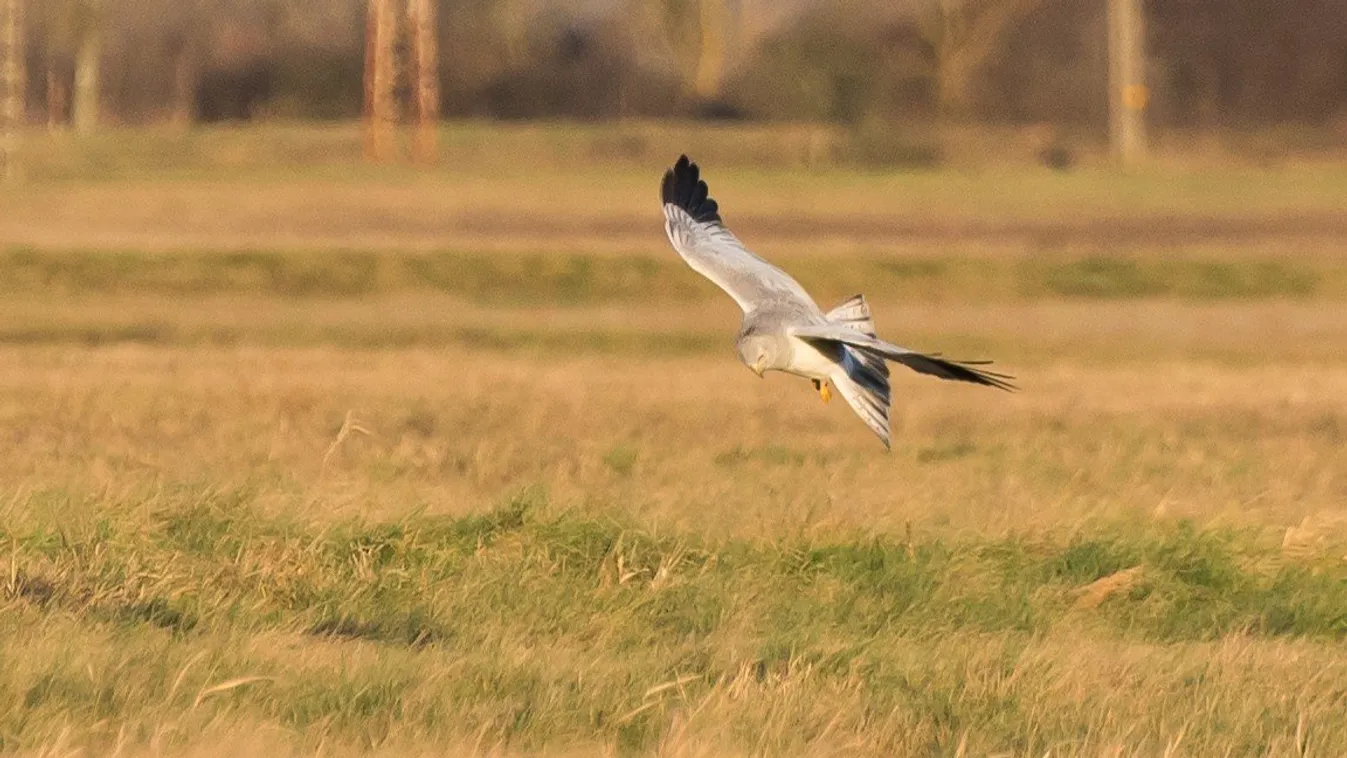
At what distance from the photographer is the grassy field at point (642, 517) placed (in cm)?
608

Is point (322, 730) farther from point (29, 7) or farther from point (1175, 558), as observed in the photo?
point (29, 7)

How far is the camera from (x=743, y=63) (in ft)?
221

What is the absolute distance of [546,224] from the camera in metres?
34.0

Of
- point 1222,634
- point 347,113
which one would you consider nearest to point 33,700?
point 1222,634

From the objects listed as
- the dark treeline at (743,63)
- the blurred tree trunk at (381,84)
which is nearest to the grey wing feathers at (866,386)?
the blurred tree trunk at (381,84)

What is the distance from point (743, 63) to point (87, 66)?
17202mm

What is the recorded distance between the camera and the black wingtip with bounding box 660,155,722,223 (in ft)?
32.7

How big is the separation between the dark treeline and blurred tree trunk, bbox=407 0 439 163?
1035 cm

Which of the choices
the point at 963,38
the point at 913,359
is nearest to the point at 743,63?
the point at 963,38

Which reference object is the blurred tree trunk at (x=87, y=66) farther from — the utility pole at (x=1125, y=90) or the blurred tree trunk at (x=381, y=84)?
the utility pole at (x=1125, y=90)

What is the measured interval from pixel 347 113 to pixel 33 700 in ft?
193

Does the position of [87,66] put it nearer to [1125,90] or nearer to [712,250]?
[1125,90]

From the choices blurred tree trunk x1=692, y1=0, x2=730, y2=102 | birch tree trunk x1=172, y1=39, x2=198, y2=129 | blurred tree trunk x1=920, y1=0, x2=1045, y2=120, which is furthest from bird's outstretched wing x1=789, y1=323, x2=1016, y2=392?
blurred tree trunk x1=692, y1=0, x2=730, y2=102

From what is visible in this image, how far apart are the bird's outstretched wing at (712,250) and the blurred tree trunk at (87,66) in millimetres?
50687
